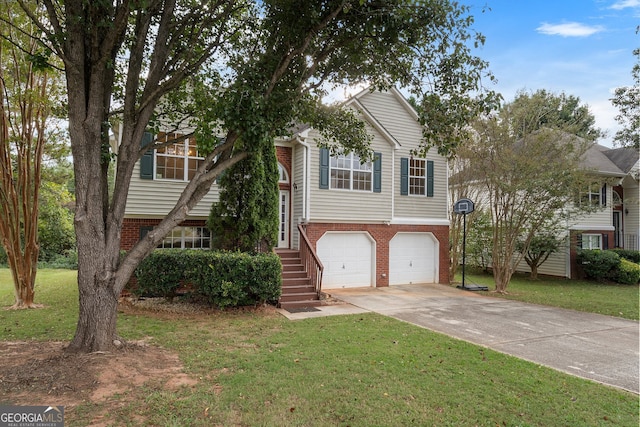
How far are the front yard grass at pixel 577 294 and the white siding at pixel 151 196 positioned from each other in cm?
1094

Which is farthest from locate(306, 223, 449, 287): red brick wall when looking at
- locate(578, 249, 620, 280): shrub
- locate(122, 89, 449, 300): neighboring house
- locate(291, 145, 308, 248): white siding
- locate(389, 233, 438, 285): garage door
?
locate(578, 249, 620, 280): shrub

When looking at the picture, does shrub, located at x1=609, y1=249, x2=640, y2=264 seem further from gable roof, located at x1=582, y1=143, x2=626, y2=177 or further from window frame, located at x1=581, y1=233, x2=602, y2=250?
gable roof, located at x1=582, y1=143, x2=626, y2=177

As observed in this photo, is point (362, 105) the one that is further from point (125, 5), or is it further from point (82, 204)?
point (82, 204)

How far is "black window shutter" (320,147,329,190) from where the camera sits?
12477 millimetres

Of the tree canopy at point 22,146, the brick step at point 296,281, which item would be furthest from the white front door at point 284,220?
the tree canopy at point 22,146

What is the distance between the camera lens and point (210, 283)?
8562 millimetres

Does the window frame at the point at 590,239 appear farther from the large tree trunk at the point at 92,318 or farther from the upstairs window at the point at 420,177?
the large tree trunk at the point at 92,318

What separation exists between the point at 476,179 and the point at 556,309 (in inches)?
230

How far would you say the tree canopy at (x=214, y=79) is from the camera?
516 cm

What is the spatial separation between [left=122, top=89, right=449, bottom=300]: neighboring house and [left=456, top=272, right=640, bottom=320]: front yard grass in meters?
3.00

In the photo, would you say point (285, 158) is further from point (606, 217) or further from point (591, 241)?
point (606, 217)

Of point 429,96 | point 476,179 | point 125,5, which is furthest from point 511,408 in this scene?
point 476,179

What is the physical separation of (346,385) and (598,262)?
55.7ft

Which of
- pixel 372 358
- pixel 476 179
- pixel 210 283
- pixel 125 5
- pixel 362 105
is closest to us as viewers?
pixel 125 5
